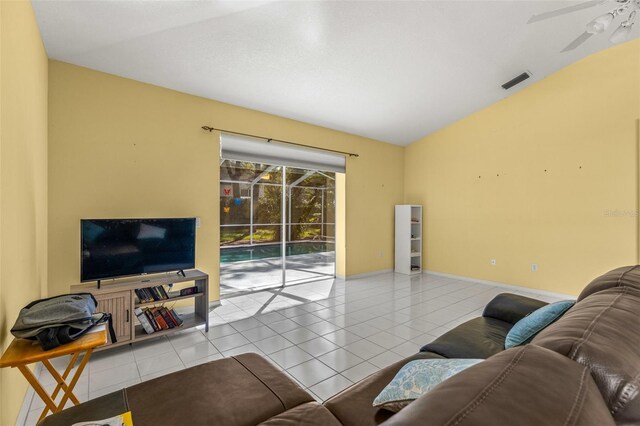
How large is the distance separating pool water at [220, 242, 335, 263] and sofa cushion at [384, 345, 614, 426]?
7331 millimetres

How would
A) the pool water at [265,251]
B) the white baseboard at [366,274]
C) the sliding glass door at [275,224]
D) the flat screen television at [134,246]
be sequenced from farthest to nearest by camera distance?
1. the pool water at [265,251]
2. the white baseboard at [366,274]
3. the sliding glass door at [275,224]
4. the flat screen television at [134,246]

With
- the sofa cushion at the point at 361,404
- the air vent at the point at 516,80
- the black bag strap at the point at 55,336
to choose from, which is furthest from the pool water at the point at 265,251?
the sofa cushion at the point at 361,404

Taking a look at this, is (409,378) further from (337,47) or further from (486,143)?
(486,143)

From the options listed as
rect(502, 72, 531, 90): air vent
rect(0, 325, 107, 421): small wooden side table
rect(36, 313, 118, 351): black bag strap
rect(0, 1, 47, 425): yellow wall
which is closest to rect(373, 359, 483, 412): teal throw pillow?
rect(0, 325, 107, 421): small wooden side table

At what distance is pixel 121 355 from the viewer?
2.79m

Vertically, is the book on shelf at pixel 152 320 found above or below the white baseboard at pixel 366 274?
above

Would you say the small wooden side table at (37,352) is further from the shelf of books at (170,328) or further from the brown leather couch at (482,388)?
the shelf of books at (170,328)

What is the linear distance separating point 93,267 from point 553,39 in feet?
19.4

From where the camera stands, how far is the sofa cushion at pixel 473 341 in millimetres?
1845

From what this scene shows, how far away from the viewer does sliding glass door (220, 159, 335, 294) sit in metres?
5.58

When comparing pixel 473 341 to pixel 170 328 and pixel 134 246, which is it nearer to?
pixel 170 328

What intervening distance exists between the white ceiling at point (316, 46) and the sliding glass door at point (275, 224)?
187 centimetres

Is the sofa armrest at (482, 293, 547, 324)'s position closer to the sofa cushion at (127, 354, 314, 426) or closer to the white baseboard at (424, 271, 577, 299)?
the sofa cushion at (127, 354, 314, 426)

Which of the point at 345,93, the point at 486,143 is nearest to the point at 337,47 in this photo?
the point at 345,93
